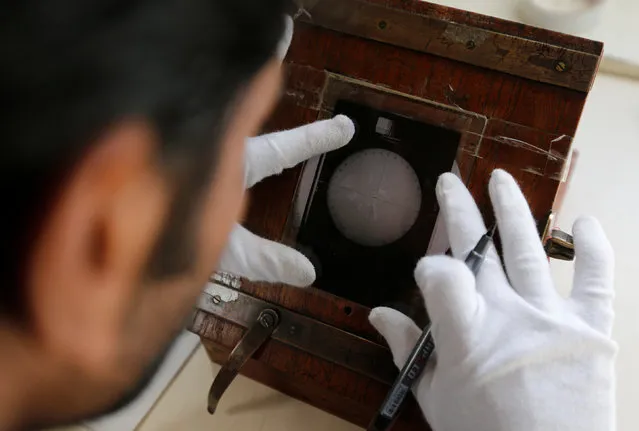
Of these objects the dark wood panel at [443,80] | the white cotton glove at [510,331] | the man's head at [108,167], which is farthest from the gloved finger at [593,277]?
the man's head at [108,167]

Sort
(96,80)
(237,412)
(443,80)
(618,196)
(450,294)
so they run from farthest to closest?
1. (618,196)
2. (237,412)
3. (443,80)
4. (450,294)
5. (96,80)

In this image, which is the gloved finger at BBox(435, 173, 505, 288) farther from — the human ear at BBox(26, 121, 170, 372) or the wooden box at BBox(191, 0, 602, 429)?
the human ear at BBox(26, 121, 170, 372)

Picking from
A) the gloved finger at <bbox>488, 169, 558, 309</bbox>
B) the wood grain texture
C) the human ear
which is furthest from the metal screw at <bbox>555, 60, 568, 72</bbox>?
→ the human ear

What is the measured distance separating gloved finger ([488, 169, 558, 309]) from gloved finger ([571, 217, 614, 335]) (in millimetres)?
33

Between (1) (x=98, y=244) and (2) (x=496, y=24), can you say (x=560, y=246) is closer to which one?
(2) (x=496, y=24)

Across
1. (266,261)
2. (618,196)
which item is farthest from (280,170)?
(618,196)

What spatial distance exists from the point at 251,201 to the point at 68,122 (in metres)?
0.50

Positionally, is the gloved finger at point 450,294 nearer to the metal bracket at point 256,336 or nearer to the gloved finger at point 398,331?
the gloved finger at point 398,331

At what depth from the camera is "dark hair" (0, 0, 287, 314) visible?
0.60 ft

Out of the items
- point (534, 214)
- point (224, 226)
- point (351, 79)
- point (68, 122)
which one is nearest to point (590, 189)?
point (534, 214)

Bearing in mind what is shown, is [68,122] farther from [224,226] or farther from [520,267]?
[520,267]

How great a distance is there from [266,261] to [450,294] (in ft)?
0.72

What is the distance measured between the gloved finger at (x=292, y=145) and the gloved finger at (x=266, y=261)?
0.06m

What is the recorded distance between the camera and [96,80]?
0.63 feet
